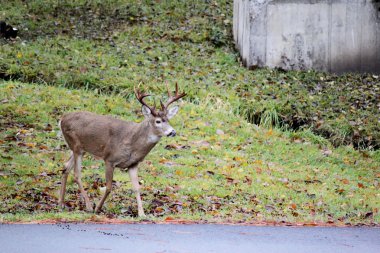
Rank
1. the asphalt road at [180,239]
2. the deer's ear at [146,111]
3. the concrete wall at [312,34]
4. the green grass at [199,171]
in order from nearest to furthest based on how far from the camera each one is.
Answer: the asphalt road at [180,239]
the deer's ear at [146,111]
the green grass at [199,171]
the concrete wall at [312,34]

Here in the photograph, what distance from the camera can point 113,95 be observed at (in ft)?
59.5

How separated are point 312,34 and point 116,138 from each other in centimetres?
1110

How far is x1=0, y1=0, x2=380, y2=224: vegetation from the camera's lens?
12.8 metres

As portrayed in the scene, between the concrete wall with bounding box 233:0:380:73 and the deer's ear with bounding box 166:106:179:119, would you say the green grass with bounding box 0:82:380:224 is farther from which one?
the concrete wall with bounding box 233:0:380:73

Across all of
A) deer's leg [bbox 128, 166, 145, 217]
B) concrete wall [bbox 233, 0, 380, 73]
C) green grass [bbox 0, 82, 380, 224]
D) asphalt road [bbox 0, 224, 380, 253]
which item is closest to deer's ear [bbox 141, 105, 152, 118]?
deer's leg [bbox 128, 166, 145, 217]

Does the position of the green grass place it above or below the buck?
below

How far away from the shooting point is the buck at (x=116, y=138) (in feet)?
38.0

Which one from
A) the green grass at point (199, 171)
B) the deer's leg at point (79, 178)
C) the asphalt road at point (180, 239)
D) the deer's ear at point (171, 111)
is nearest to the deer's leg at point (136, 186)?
the green grass at point (199, 171)

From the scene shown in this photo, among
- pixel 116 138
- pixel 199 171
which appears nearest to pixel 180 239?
pixel 116 138

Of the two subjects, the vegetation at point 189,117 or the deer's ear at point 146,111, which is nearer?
the deer's ear at point 146,111

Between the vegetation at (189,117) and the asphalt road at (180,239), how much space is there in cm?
87

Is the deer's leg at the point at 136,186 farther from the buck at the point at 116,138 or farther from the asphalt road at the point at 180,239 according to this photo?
the asphalt road at the point at 180,239

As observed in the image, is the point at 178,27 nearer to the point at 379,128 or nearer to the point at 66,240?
the point at 379,128

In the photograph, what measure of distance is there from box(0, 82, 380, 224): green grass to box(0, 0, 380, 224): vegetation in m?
0.03
